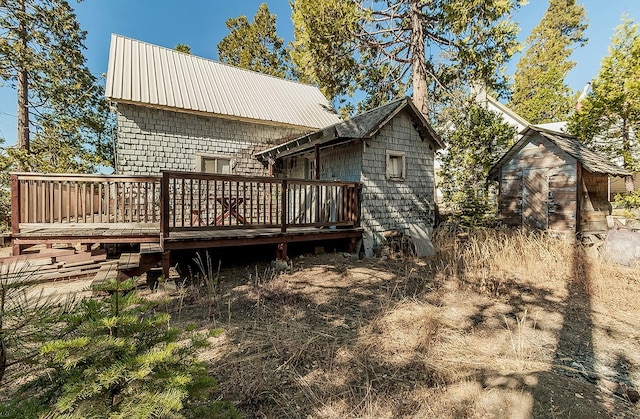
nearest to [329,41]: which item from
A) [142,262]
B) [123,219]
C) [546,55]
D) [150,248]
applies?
[123,219]

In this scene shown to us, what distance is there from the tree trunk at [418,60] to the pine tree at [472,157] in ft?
6.09

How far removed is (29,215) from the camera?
20.4 feet

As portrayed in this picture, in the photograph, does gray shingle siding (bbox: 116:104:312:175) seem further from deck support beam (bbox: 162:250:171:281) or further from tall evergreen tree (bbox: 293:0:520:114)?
deck support beam (bbox: 162:250:171:281)

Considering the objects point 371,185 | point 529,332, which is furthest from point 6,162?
point 529,332

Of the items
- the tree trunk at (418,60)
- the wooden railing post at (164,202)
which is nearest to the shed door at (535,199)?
the tree trunk at (418,60)

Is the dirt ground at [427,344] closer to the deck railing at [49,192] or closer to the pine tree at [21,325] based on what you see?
the pine tree at [21,325]

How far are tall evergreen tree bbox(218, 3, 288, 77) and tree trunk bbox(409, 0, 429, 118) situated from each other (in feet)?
49.5

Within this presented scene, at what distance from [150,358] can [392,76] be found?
13.7 metres

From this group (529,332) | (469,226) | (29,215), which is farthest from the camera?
(469,226)

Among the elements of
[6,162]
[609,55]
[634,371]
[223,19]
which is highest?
[223,19]

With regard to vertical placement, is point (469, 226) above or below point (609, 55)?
below

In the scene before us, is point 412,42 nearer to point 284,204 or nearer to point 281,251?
point 284,204

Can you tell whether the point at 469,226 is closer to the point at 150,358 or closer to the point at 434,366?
the point at 434,366

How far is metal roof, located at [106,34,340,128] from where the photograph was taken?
955 cm
